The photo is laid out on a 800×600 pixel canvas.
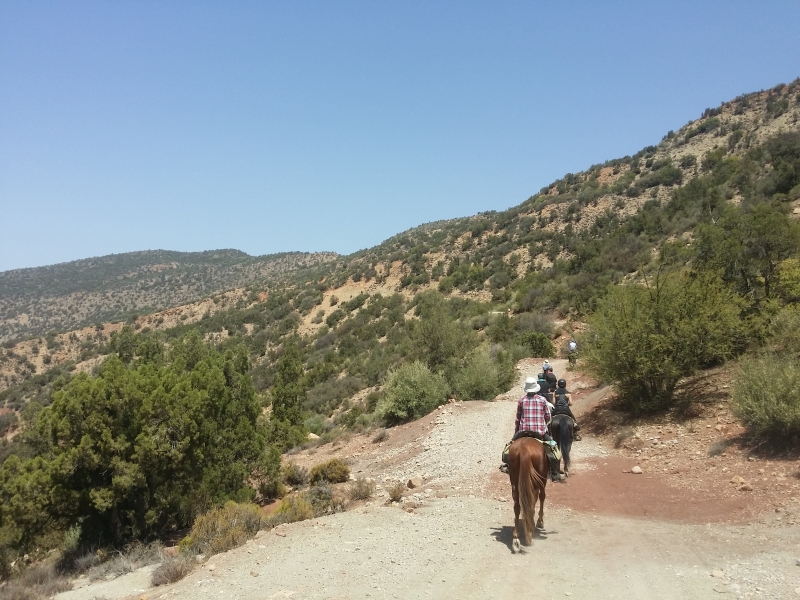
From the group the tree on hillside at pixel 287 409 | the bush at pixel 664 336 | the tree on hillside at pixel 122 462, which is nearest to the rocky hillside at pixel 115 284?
the tree on hillside at pixel 287 409

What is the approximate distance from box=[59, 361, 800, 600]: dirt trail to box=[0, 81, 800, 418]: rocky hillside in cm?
1061

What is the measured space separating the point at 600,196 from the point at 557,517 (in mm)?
50352

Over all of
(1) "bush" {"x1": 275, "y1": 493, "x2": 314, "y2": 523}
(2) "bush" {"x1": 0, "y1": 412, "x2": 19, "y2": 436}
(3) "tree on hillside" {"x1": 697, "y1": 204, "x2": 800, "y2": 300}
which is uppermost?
(3) "tree on hillside" {"x1": 697, "y1": 204, "x2": 800, "y2": 300}

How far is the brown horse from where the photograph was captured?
7.41 m

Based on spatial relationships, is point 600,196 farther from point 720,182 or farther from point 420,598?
point 420,598

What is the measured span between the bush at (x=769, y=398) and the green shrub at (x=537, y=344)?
60.3ft

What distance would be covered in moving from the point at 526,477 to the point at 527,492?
19cm

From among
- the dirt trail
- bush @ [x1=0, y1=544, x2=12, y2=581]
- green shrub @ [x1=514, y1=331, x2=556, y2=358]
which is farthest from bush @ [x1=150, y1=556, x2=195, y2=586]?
green shrub @ [x1=514, y1=331, x2=556, y2=358]

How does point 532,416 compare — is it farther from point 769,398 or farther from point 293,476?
point 293,476

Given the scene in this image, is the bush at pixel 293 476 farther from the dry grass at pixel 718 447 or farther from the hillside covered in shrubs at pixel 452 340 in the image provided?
the dry grass at pixel 718 447

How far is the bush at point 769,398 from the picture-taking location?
9.87 meters

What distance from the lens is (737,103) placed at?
198ft

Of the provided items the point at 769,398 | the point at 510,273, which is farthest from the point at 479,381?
the point at 510,273

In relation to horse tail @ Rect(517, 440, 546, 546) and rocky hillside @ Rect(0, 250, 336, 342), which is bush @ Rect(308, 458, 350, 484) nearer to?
horse tail @ Rect(517, 440, 546, 546)
